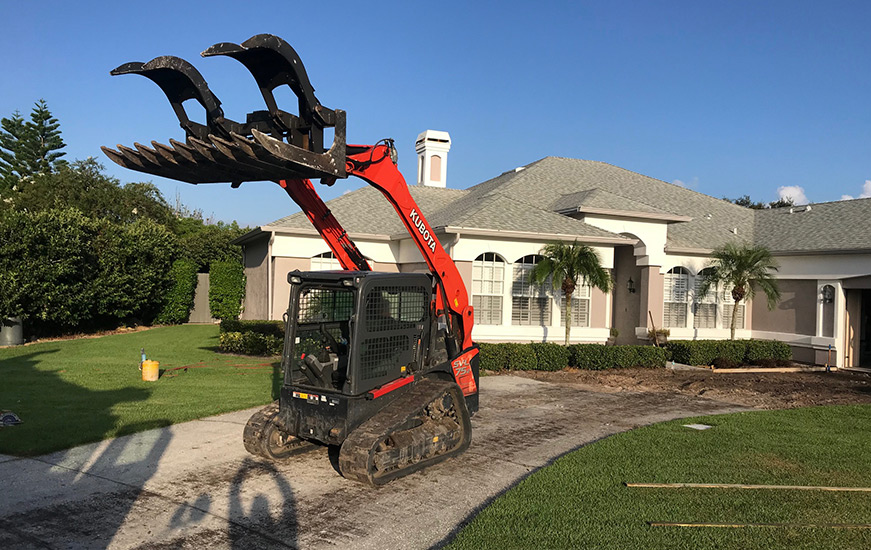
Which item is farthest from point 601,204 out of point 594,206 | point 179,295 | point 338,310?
point 179,295

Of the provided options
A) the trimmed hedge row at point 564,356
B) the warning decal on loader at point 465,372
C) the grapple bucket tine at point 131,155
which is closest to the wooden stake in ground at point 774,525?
the warning decal on loader at point 465,372

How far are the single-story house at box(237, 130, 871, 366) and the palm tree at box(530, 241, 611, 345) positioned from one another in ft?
3.12

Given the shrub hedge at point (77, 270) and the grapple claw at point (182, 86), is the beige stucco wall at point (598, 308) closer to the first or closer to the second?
the grapple claw at point (182, 86)

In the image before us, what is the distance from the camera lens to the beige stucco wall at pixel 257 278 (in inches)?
837

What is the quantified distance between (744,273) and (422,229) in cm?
1442

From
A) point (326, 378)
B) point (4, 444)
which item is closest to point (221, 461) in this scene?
point (326, 378)

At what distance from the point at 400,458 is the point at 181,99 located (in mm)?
4505

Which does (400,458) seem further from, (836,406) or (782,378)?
(782,378)

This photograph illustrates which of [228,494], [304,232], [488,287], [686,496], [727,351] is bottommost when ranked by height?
[228,494]

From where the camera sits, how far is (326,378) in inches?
305

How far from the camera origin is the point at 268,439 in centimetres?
792

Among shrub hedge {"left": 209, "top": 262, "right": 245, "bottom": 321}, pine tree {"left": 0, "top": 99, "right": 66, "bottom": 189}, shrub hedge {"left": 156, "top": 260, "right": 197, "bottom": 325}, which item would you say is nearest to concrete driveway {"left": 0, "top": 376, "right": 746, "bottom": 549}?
shrub hedge {"left": 209, "top": 262, "right": 245, "bottom": 321}

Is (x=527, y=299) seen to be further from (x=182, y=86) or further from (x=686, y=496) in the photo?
(x=182, y=86)

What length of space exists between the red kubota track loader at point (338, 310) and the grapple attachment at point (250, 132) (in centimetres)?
1
